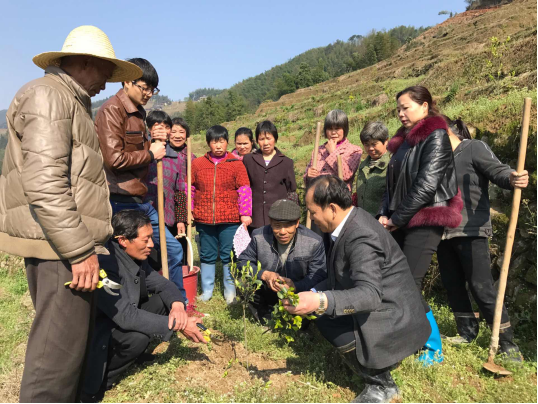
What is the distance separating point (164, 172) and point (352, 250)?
2651 millimetres

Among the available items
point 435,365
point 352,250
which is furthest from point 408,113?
point 435,365

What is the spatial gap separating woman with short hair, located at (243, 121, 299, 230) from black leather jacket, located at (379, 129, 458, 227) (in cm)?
176

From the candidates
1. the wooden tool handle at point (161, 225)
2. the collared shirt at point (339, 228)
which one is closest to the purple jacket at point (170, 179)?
the wooden tool handle at point (161, 225)

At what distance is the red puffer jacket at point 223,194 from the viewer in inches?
172

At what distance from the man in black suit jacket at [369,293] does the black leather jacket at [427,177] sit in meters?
0.48

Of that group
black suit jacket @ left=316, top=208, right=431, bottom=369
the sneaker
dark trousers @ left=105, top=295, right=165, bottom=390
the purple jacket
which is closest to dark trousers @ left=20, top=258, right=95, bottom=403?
dark trousers @ left=105, top=295, right=165, bottom=390

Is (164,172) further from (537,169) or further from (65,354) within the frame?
(537,169)

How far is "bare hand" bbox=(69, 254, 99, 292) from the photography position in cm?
201

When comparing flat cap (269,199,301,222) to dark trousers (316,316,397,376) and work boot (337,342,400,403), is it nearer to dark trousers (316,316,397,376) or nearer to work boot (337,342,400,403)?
dark trousers (316,316,397,376)

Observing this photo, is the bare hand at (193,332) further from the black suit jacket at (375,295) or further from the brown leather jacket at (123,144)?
the brown leather jacket at (123,144)

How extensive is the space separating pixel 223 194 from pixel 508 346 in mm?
3080

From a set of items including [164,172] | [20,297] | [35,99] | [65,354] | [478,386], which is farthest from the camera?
[20,297]

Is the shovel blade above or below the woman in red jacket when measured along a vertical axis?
below

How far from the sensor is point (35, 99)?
6.33ft
